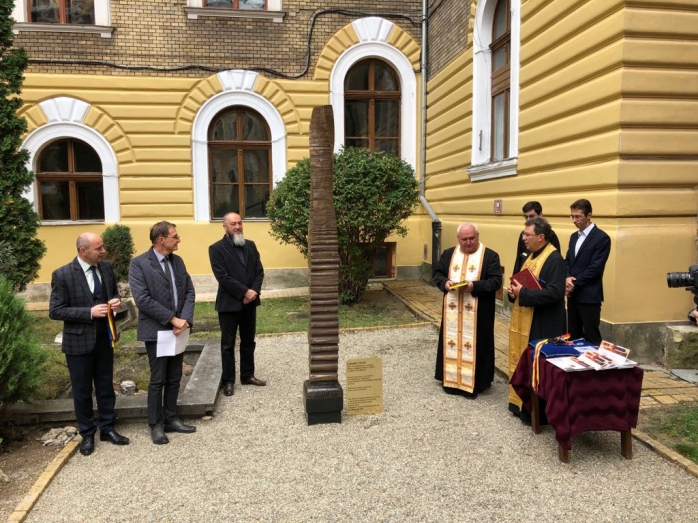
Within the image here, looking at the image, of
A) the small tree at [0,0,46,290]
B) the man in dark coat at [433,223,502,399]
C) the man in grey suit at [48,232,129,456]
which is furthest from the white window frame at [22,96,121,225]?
the man in dark coat at [433,223,502,399]

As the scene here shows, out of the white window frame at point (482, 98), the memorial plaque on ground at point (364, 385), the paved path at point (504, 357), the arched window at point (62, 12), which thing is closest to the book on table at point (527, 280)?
the memorial plaque on ground at point (364, 385)

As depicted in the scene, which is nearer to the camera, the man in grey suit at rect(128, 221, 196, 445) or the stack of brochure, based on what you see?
the stack of brochure

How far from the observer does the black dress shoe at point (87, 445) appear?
4320 mm

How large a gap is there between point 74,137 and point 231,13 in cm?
445

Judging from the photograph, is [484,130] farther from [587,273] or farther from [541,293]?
[541,293]

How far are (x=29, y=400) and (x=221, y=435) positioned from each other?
1735 mm

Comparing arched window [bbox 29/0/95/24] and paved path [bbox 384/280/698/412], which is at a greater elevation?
arched window [bbox 29/0/95/24]

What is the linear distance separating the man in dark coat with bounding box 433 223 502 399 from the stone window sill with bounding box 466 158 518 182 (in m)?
3.44

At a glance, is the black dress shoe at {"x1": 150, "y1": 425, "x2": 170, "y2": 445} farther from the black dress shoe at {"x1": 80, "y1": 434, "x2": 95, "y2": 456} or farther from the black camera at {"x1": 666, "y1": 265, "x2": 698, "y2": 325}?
the black camera at {"x1": 666, "y1": 265, "x2": 698, "y2": 325}

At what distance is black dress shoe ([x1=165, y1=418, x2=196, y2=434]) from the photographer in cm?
470

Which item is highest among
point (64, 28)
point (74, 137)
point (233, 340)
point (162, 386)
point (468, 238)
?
point (64, 28)

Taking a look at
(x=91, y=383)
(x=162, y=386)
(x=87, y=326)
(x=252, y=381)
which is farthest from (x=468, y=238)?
(x=91, y=383)

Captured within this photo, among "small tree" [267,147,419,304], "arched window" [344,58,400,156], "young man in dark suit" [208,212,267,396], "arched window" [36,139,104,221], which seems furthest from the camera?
"arched window" [344,58,400,156]

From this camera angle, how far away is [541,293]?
177 inches
